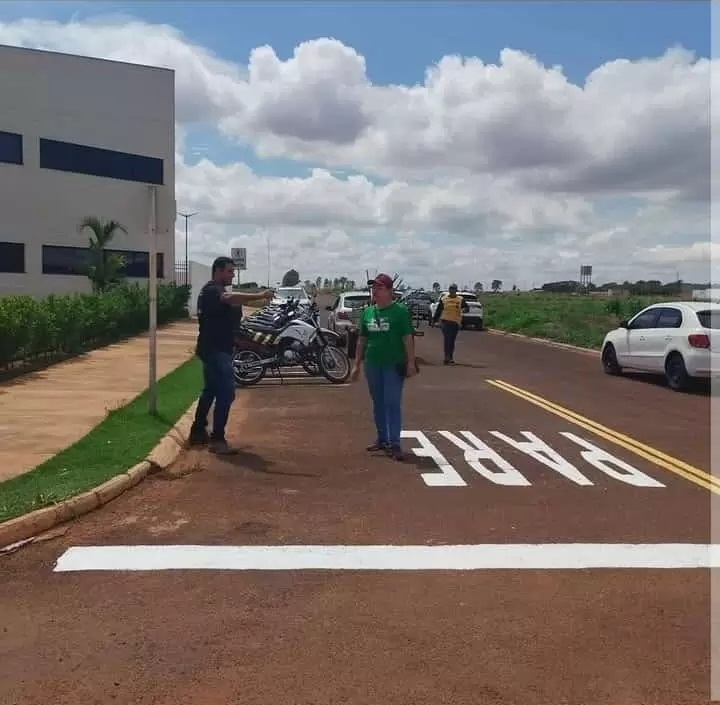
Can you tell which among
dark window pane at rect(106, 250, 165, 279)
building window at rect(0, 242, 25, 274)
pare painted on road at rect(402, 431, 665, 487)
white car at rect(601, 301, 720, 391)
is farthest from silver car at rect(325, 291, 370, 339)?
dark window pane at rect(106, 250, 165, 279)

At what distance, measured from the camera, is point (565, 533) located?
20.1 feet

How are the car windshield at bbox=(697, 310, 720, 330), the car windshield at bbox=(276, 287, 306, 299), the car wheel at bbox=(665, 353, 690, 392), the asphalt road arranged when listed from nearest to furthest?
the asphalt road < the car windshield at bbox=(697, 310, 720, 330) < the car wheel at bbox=(665, 353, 690, 392) < the car windshield at bbox=(276, 287, 306, 299)

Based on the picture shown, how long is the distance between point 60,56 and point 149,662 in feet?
119

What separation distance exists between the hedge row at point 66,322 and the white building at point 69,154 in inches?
293

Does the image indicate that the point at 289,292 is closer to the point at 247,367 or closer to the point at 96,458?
the point at 247,367

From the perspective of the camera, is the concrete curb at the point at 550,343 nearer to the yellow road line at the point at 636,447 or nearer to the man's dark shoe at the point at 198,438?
the yellow road line at the point at 636,447

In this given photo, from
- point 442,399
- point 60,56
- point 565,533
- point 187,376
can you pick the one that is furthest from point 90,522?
point 60,56

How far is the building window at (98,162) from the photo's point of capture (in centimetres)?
3544

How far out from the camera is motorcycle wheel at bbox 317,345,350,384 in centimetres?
1542

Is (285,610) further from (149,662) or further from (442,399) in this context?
(442,399)

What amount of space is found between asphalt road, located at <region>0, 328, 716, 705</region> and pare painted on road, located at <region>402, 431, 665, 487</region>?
43 millimetres

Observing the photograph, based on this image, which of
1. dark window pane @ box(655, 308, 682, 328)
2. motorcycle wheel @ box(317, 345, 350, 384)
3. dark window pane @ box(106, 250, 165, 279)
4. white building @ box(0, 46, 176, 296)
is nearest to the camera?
dark window pane @ box(655, 308, 682, 328)

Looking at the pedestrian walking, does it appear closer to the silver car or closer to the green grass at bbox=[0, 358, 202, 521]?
the green grass at bbox=[0, 358, 202, 521]

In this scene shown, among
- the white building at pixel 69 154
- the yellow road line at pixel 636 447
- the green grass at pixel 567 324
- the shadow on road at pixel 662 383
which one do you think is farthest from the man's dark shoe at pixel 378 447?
the white building at pixel 69 154
